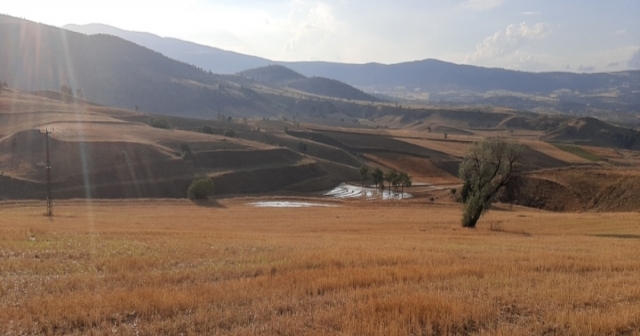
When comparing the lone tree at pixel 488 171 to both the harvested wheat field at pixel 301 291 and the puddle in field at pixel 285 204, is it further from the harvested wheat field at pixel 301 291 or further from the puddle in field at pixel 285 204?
the puddle in field at pixel 285 204

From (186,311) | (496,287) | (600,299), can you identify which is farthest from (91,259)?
(600,299)

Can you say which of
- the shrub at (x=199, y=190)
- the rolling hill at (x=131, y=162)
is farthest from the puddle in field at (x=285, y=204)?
the rolling hill at (x=131, y=162)

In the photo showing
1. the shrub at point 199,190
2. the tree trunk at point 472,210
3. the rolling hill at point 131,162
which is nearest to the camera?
the tree trunk at point 472,210

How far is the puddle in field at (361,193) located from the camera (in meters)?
101

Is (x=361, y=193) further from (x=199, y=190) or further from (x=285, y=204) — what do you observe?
(x=199, y=190)

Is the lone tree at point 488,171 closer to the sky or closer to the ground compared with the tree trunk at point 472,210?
closer to the sky

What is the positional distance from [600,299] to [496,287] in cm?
225

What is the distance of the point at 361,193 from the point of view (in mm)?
105500

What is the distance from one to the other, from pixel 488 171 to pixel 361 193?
202ft

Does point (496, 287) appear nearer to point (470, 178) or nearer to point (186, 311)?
point (186, 311)

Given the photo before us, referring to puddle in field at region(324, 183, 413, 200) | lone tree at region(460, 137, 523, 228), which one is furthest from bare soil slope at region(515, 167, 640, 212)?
lone tree at region(460, 137, 523, 228)

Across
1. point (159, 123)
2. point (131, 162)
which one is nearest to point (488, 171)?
point (131, 162)

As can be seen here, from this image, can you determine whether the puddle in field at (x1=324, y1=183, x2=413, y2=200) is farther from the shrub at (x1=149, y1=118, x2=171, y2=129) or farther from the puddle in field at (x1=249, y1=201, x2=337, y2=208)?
the shrub at (x1=149, y1=118, x2=171, y2=129)

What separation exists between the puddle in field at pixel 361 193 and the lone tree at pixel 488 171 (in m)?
53.3
